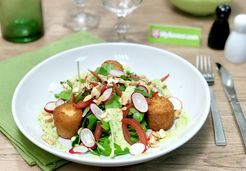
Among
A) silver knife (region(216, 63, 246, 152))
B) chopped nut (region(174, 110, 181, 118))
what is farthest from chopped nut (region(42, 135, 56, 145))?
silver knife (region(216, 63, 246, 152))

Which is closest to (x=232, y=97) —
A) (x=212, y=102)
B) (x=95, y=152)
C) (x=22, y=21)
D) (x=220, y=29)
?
(x=212, y=102)

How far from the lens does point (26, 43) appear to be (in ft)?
3.75

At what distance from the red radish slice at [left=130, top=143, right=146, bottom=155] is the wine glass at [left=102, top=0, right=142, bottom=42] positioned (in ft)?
1.57

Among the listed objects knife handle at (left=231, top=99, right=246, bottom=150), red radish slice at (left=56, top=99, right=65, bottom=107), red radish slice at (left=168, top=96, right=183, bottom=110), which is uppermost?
red radish slice at (left=56, top=99, right=65, bottom=107)

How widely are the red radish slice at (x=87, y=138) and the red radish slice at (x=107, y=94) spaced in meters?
0.07

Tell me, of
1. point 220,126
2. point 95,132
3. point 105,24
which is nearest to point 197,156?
point 220,126

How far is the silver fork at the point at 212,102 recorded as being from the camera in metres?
0.80

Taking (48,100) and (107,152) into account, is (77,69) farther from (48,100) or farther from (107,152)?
(107,152)

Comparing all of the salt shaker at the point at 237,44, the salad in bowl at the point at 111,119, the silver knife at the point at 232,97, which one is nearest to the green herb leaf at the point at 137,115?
the salad in bowl at the point at 111,119

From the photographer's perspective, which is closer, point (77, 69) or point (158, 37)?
point (77, 69)

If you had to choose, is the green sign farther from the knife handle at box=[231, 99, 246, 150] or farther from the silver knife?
the knife handle at box=[231, 99, 246, 150]

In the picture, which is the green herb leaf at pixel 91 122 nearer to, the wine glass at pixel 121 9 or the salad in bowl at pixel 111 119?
the salad in bowl at pixel 111 119

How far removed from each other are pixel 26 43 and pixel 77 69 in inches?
9.8

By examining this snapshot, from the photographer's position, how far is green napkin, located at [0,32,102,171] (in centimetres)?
72
